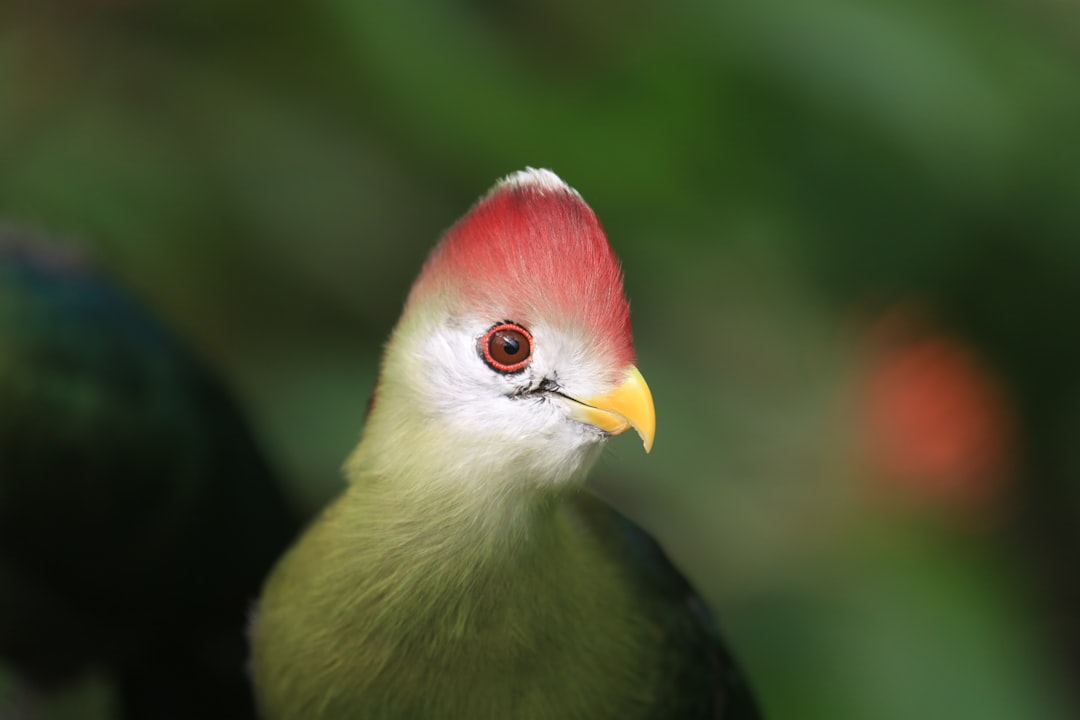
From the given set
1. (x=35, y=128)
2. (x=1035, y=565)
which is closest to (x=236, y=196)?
(x=35, y=128)

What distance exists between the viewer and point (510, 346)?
4.19ft

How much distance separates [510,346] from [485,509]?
0.58 ft

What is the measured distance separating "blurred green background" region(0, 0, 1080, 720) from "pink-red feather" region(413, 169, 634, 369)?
4.30ft

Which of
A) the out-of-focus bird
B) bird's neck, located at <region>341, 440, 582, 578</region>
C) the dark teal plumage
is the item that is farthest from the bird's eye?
the out-of-focus bird

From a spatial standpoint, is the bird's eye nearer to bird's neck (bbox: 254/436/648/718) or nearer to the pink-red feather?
the pink-red feather

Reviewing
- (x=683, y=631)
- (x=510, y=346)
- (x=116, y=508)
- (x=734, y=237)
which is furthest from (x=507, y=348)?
(x=734, y=237)

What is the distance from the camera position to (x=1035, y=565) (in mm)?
2879

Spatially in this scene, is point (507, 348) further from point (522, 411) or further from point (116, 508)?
point (116, 508)

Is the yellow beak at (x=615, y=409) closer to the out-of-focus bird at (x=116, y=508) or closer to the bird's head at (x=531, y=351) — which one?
the bird's head at (x=531, y=351)

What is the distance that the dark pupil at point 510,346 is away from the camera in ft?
4.19

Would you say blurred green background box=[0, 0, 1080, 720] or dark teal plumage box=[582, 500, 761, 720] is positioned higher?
blurred green background box=[0, 0, 1080, 720]

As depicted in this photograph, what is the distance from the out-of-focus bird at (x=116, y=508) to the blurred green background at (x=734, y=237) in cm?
22

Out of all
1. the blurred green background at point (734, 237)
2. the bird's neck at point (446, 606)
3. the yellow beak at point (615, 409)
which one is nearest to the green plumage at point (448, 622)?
the bird's neck at point (446, 606)

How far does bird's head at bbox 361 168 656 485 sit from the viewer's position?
1.26m
